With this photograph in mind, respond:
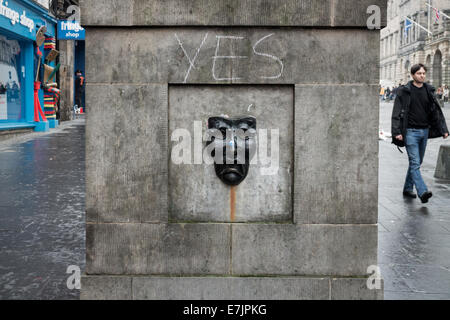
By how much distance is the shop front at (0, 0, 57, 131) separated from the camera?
1630 centimetres

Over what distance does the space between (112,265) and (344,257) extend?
1.67 metres

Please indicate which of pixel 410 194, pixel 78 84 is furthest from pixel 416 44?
pixel 410 194

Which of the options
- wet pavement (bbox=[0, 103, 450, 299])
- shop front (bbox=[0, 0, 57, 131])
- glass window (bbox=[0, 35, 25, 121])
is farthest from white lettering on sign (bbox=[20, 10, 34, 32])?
wet pavement (bbox=[0, 103, 450, 299])

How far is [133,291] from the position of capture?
3.84 metres

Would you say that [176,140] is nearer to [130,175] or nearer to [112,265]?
[130,175]

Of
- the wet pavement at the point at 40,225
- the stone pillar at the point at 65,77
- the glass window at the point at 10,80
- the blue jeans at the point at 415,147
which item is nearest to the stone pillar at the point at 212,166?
the wet pavement at the point at 40,225

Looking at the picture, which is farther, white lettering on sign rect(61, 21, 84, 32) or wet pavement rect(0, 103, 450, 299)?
white lettering on sign rect(61, 21, 84, 32)

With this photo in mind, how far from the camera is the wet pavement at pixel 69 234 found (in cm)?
425

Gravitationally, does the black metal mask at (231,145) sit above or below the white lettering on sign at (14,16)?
below

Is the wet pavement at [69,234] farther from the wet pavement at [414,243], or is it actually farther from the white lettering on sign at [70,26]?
the white lettering on sign at [70,26]

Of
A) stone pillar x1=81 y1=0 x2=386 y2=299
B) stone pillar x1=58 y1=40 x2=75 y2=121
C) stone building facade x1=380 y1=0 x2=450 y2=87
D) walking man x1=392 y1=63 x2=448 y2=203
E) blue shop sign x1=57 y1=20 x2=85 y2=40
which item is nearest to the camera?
stone pillar x1=81 y1=0 x2=386 y2=299

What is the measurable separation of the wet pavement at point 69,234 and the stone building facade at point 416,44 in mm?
49027

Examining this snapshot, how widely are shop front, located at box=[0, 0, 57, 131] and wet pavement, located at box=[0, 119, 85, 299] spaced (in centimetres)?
535

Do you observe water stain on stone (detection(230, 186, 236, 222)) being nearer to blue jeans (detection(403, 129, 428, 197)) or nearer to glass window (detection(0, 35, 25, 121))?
blue jeans (detection(403, 129, 428, 197))
